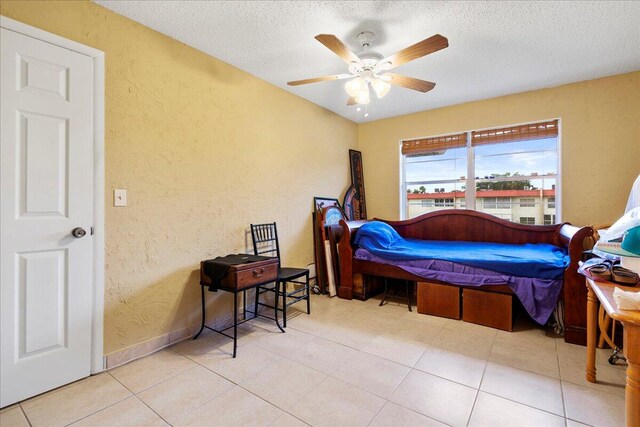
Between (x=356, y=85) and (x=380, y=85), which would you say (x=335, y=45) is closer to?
(x=356, y=85)

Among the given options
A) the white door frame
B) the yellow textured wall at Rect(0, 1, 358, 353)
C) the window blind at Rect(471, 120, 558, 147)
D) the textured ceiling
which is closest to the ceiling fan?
the textured ceiling

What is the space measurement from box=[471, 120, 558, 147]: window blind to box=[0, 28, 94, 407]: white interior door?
4.12m

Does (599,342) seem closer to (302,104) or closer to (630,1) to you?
(630,1)

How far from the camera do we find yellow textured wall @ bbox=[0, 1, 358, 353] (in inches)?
79.8

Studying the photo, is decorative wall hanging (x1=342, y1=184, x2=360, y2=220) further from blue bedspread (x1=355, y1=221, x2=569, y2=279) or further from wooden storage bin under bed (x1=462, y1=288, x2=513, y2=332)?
wooden storage bin under bed (x1=462, y1=288, x2=513, y2=332)

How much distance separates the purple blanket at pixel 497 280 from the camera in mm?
2457

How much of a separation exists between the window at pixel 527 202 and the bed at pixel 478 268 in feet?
1.09

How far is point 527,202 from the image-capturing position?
3631 mm

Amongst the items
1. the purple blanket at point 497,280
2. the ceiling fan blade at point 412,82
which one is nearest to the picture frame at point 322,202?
the purple blanket at point 497,280

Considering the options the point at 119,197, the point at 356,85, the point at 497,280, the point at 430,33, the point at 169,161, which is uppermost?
the point at 430,33

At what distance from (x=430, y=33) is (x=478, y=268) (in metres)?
2.10

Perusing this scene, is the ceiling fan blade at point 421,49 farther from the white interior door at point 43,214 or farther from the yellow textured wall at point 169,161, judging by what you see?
the white interior door at point 43,214

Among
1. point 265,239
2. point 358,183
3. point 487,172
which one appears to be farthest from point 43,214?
point 487,172

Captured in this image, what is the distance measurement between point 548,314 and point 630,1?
2.32 meters
